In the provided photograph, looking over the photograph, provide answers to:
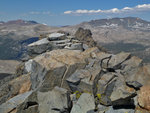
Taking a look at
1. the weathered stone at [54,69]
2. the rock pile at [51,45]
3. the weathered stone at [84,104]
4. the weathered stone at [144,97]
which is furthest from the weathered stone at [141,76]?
the rock pile at [51,45]

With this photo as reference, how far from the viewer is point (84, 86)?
75.5ft

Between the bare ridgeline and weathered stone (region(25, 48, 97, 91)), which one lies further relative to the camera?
weathered stone (region(25, 48, 97, 91))

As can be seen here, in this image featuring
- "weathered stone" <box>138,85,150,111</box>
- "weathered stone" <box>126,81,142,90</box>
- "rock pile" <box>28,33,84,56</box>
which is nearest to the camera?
"weathered stone" <box>138,85,150,111</box>

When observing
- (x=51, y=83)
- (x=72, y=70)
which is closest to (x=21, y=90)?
(x=51, y=83)

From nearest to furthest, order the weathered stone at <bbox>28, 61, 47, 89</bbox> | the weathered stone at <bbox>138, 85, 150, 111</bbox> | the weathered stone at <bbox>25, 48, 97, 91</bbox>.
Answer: the weathered stone at <bbox>138, 85, 150, 111</bbox> < the weathered stone at <bbox>25, 48, 97, 91</bbox> < the weathered stone at <bbox>28, 61, 47, 89</bbox>

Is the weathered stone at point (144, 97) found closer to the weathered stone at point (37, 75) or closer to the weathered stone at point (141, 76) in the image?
the weathered stone at point (141, 76)

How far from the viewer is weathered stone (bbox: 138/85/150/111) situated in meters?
→ 18.0

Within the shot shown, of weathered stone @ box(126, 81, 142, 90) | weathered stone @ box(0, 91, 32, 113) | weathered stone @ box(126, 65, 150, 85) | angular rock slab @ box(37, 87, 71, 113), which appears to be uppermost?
weathered stone @ box(126, 65, 150, 85)

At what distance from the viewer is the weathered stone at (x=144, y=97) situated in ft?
59.1

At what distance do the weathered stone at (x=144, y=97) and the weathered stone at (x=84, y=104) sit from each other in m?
5.37

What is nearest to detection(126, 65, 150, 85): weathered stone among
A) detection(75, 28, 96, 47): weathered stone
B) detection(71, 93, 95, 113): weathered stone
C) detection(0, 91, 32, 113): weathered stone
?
detection(71, 93, 95, 113): weathered stone

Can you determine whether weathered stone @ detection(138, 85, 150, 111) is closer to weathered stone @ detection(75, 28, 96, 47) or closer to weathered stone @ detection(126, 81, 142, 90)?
weathered stone @ detection(126, 81, 142, 90)

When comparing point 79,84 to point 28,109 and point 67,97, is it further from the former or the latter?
point 28,109

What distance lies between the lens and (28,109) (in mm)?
21609
